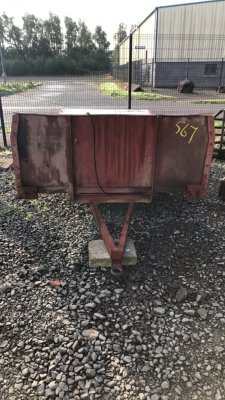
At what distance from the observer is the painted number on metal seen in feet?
12.7

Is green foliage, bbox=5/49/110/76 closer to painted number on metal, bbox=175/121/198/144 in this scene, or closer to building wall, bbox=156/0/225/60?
building wall, bbox=156/0/225/60

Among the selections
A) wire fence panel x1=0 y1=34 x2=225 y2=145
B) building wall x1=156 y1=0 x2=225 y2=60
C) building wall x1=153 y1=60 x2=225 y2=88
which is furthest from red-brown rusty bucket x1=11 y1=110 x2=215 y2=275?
building wall x1=156 y1=0 x2=225 y2=60

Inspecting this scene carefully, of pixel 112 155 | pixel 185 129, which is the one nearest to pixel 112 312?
pixel 112 155

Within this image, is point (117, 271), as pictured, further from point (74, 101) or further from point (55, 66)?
point (55, 66)

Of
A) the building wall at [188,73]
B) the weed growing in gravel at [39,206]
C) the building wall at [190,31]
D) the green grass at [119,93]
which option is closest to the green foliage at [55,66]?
the green grass at [119,93]

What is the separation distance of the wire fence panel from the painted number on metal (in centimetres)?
740

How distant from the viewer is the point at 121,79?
47.6 ft

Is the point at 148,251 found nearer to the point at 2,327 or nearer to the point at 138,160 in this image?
the point at 138,160

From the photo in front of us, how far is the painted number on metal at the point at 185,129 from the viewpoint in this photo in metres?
3.87

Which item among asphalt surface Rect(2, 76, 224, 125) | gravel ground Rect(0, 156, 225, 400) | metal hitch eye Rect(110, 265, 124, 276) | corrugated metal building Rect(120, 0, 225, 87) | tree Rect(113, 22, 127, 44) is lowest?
gravel ground Rect(0, 156, 225, 400)

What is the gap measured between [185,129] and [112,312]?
2.31 m

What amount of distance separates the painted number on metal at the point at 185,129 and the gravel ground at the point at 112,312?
4.52ft

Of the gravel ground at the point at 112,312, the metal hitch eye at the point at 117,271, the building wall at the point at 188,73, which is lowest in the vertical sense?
the gravel ground at the point at 112,312

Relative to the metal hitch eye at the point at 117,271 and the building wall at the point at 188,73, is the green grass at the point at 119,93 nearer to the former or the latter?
the building wall at the point at 188,73
